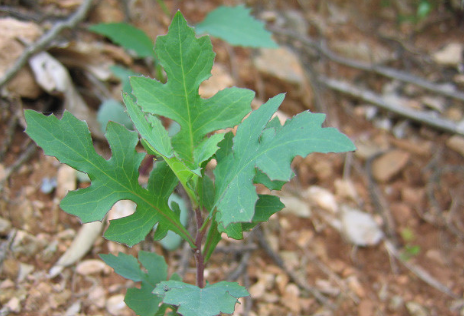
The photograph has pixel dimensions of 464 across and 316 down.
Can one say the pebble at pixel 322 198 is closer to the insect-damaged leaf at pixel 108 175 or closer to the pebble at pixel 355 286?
the pebble at pixel 355 286

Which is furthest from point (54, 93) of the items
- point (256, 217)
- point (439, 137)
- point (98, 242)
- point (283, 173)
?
point (439, 137)

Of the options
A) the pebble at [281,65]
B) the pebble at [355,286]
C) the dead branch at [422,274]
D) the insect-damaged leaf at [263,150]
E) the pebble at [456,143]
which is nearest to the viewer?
the insect-damaged leaf at [263,150]

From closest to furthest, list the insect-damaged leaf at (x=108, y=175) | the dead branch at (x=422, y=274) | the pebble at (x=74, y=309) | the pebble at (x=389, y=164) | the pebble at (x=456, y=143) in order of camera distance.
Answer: the insect-damaged leaf at (x=108, y=175) → the pebble at (x=74, y=309) → the dead branch at (x=422, y=274) → the pebble at (x=389, y=164) → the pebble at (x=456, y=143)

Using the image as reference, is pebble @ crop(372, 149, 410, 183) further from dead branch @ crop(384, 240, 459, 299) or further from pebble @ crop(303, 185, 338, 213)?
dead branch @ crop(384, 240, 459, 299)

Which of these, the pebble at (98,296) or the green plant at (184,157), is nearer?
the green plant at (184,157)

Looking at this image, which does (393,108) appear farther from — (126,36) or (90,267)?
(90,267)

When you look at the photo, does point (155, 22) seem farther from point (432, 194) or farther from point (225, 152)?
point (432, 194)

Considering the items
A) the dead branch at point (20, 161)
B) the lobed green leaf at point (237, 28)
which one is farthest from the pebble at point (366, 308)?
the dead branch at point (20, 161)
